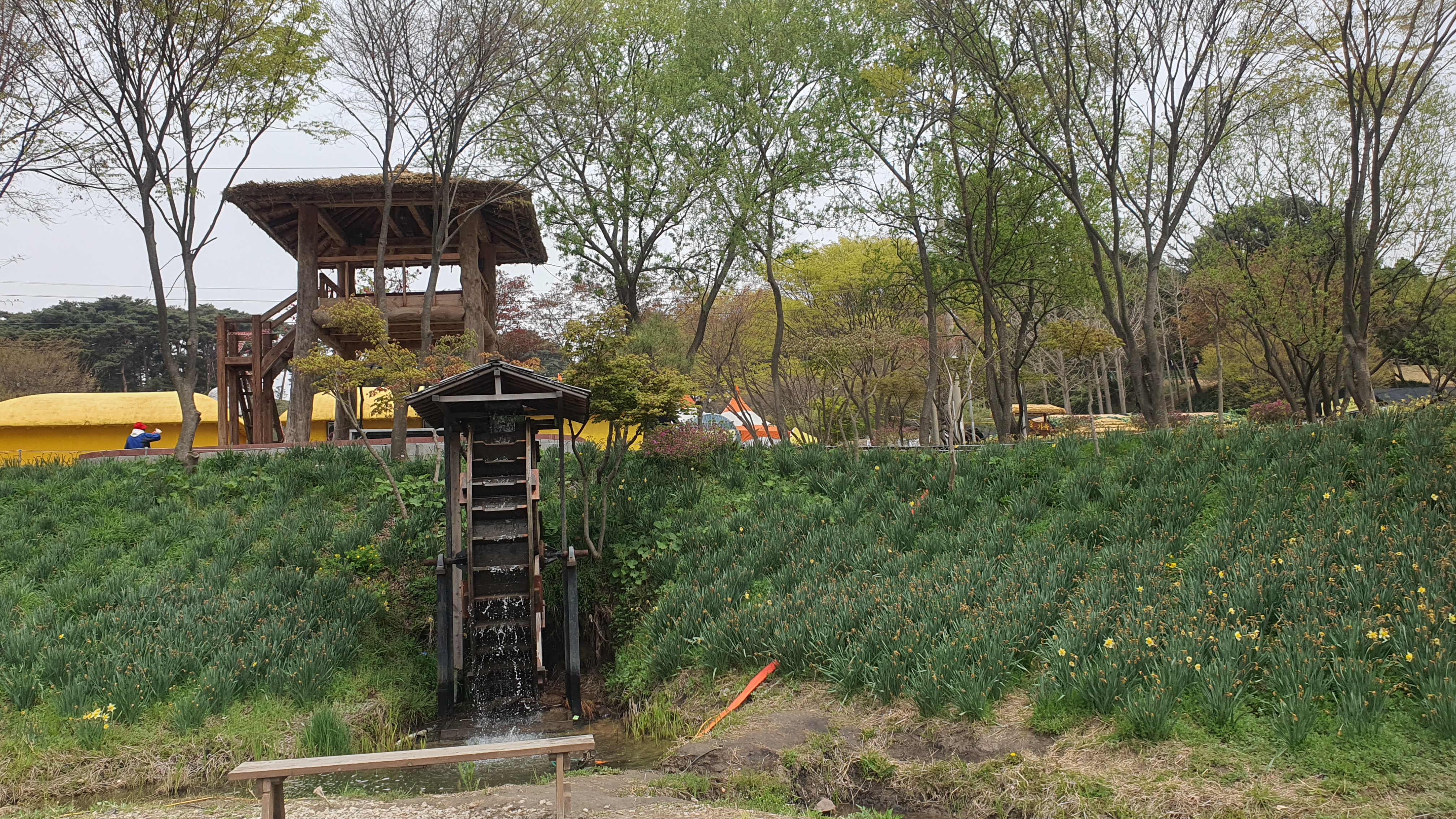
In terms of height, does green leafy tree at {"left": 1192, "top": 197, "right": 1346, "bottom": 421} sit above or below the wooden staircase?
above

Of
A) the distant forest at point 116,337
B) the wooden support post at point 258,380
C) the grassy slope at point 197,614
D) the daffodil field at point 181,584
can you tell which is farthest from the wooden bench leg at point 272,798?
the distant forest at point 116,337

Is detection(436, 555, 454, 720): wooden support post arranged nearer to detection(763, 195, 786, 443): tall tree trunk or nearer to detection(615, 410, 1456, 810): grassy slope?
detection(615, 410, 1456, 810): grassy slope

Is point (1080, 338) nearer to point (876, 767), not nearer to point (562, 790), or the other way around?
point (876, 767)

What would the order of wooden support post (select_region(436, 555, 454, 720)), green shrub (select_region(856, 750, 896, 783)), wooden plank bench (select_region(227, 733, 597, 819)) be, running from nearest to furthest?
wooden plank bench (select_region(227, 733, 597, 819))
green shrub (select_region(856, 750, 896, 783))
wooden support post (select_region(436, 555, 454, 720))

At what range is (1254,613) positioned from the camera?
6.04 m

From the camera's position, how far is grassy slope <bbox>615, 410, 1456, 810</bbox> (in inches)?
199

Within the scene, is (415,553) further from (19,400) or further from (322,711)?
(19,400)

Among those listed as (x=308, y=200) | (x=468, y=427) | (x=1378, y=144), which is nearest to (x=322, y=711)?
(x=468, y=427)

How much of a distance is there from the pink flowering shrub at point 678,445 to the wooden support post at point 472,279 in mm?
4457

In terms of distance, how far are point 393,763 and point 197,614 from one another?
500 cm

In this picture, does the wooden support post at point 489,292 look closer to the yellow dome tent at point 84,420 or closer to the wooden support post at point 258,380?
the wooden support post at point 258,380

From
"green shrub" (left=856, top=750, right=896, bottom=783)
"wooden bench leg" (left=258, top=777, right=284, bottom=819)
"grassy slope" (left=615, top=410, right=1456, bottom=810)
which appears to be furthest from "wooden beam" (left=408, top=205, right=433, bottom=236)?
"green shrub" (left=856, top=750, right=896, bottom=783)

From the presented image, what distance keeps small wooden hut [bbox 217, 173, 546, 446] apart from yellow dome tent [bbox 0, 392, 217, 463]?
3823 millimetres

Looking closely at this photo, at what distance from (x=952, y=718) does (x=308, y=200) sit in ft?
48.4
